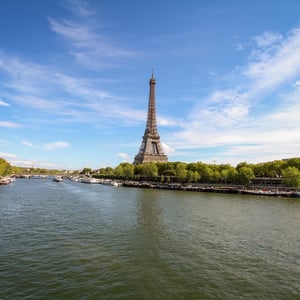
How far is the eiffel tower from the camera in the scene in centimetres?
13888

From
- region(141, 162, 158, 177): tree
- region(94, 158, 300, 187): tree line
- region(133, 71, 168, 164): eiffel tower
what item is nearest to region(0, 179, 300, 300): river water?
region(94, 158, 300, 187): tree line

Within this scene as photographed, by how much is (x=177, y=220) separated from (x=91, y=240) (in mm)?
12058

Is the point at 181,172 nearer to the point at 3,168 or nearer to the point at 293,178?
the point at 293,178

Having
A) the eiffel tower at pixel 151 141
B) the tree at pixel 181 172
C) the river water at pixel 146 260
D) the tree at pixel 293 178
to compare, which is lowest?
the river water at pixel 146 260

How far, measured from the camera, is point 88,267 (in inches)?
596

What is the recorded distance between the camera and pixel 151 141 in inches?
5576

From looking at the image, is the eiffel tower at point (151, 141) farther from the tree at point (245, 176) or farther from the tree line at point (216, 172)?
the tree at point (245, 176)

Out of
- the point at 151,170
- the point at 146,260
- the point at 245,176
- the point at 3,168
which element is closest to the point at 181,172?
the point at 151,170

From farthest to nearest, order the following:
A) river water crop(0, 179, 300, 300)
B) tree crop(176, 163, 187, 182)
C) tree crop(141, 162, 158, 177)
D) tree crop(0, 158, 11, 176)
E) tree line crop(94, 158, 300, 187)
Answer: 1. tree crop(141, 162, 158, 177)
2. tree crop(0, 158, 11, 176)
3. tree crop(176, 163, 187, 182)
4. tree line crop(94, 158, 300, 187)
5. river water crop(0, 179, 300, 300)

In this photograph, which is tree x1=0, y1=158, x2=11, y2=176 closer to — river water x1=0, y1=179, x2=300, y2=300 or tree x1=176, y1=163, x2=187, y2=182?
tree x1=176, y1=163, x2=187, y2=182

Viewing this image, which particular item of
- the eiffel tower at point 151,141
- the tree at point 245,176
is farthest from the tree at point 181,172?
the eiffel tower at point 151,141

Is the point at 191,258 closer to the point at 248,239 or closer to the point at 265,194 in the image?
the point at 248,239

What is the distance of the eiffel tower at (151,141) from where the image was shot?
138875 millimetres

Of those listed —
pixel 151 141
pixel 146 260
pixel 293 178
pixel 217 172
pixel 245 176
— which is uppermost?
pixel 151 141
